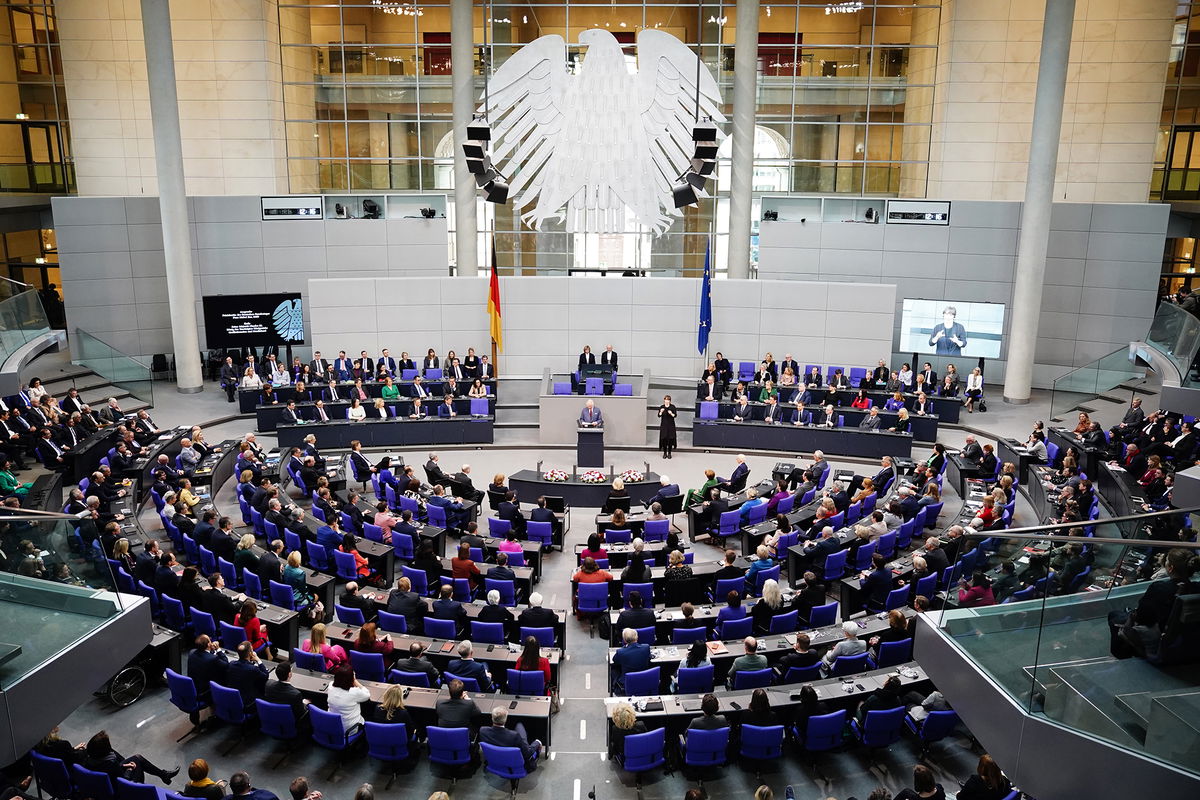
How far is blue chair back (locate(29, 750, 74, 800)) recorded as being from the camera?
25.4 ft

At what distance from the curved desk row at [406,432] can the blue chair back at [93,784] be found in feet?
39.4

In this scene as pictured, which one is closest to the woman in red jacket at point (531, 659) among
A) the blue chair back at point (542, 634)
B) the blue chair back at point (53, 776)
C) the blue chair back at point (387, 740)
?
the blue chair back at point (542, 634)

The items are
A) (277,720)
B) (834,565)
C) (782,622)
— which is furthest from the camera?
(834,565)

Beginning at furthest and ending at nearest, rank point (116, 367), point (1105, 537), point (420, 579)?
point (116, 367)
point (420, 579)
point (1105, 537)

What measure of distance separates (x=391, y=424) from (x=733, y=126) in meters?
12.0

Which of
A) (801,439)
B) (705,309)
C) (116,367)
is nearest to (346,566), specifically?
(801,439)

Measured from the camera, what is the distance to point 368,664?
9562 millimetres

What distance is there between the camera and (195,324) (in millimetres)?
23547

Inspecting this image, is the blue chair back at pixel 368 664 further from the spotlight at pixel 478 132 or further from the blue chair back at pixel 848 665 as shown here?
the spotlight at pixel 478 132

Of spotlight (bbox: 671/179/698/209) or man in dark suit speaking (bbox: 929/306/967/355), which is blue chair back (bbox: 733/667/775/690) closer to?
spotlight (bbox: 671/179/698/209)

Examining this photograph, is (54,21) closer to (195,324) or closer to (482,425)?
(195,324)

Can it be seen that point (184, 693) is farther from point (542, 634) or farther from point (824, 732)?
point (824, 732)

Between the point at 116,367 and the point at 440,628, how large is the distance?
15.8m

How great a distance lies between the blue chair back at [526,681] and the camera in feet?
30.5
